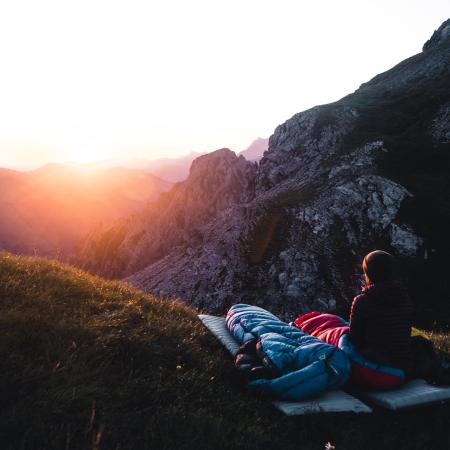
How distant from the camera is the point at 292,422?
4914mm

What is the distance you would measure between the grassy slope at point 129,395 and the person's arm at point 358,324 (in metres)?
1.29

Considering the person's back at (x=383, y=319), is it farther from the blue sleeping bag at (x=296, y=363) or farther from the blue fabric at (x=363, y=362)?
the blue sleeping bag at (x=296, y=363)

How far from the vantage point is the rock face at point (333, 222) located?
1178 inches

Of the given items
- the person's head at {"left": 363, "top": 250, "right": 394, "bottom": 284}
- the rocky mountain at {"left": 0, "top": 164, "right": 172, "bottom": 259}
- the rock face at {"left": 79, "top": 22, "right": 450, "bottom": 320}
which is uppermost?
the rocky mountain at {"left": 0, "top": 164, "right": 172, "bottom": 259}

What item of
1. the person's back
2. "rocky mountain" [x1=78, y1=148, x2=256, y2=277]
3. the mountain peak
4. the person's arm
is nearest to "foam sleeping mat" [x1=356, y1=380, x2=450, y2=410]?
the person's back

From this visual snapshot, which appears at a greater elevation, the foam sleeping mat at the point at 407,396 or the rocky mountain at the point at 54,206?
the rocky mountain at the point at 54,206

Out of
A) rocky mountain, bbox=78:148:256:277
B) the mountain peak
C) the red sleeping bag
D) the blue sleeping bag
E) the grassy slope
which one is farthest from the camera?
the mountain peak

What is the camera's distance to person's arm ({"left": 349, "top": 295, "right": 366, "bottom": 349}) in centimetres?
648

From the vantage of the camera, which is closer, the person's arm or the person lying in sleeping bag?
the person lying in sleeping bag

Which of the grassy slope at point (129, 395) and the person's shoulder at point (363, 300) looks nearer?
the grassy slope at point (129, 395)

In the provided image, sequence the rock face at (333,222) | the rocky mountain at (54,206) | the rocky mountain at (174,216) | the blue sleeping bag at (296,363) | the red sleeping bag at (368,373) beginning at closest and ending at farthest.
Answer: the blue sleeping bag at (296,363), the red sleeping bag at (368,373), the rock face at (333,222), the rocky mountain at (174,216), the rocky mountain at (54,206)

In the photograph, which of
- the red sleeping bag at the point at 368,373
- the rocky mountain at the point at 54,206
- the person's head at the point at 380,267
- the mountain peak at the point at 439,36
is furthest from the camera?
the rocky mountain at the point at 54,206

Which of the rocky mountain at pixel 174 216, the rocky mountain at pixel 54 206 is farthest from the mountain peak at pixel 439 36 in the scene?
the rocky mountain at pixel 54 206

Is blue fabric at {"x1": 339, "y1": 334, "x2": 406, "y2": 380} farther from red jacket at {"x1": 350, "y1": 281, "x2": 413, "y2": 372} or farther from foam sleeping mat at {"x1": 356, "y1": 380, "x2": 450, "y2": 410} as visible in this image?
foam sleeping mat at {"x1": 356, "y1": 380, "x2": 450, "y2": 410}
